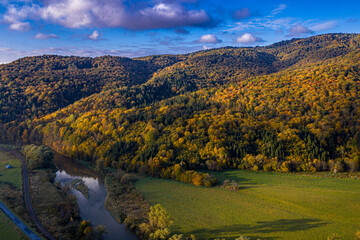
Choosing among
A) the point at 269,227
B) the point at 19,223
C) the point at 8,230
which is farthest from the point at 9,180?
the point at 269,227

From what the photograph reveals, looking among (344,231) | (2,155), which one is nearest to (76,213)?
(344,231)

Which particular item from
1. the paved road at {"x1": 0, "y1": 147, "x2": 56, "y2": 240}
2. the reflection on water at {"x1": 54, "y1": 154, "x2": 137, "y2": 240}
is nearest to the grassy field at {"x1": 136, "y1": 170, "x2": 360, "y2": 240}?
the reflection on water at {"x1": 54, "y1": 154, "x2": 137, "y2": 240}

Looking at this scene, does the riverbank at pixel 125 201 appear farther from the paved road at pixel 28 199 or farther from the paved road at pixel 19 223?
the paved road at pixel 19 223

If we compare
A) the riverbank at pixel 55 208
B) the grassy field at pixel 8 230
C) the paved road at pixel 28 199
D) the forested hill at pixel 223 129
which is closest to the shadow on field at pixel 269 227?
the forested hill at pixel 223 129

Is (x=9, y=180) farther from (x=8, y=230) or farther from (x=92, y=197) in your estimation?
(x=8, y=230)

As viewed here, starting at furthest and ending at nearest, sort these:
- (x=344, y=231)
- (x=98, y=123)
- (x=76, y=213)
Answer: (x=98, y=123)
(x=76, y=213)
(x=344, y=231)

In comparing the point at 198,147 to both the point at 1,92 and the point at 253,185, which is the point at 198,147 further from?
the point at 1,92

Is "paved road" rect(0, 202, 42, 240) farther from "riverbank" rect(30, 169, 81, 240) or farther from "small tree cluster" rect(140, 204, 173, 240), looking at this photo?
"small tree cluster" rect(140, 204, 173, 240)

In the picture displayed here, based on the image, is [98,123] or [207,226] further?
[98,123]
